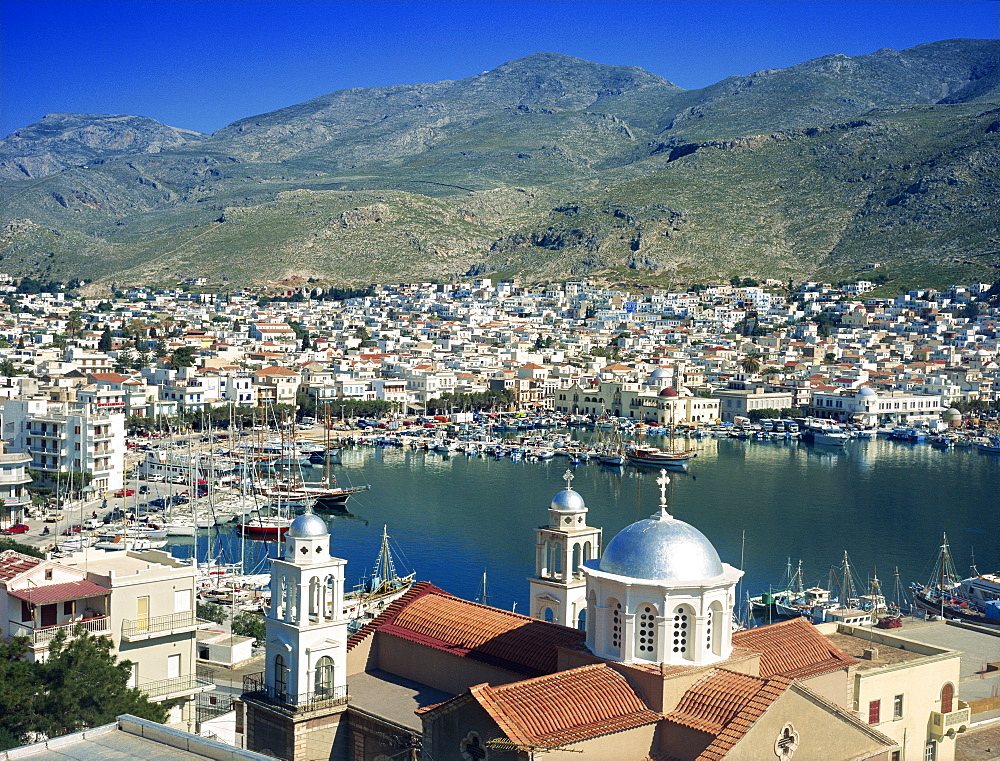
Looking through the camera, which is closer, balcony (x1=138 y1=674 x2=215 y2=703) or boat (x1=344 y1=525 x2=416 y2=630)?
balcony (x1=138 y1=674 x2=215 y2=703)

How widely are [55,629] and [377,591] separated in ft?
37.9

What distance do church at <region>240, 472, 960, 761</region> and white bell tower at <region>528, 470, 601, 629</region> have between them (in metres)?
1.69

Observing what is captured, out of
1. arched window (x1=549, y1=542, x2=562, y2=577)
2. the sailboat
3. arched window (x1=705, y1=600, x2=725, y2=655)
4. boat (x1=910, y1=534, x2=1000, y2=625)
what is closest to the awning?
arched window (x1=549, y1=542, x2=562, y2=577)

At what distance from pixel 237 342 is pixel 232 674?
2359 inches

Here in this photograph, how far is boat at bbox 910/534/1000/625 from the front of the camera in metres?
23.2

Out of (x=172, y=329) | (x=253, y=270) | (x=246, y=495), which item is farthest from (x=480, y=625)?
(x=253, y=270)

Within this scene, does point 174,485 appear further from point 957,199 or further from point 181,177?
point 181,177

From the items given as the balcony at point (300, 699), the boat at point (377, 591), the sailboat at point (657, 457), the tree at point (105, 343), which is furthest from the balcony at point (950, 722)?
the tree at point (105, 343)

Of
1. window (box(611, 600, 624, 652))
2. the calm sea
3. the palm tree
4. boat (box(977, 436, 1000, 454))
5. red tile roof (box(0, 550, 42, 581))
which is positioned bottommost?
the calm sea

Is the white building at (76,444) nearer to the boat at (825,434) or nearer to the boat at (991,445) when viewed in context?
the boat at (825,434)

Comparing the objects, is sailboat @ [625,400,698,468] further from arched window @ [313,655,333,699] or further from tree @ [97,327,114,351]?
arched window @ [313,655,333,699]

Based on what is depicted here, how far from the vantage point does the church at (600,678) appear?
964 cm

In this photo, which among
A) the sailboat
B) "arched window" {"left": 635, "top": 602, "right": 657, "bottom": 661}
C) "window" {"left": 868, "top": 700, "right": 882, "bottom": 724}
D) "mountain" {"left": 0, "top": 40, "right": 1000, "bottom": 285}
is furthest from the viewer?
"mountain" {"left": 0, "top": 40, "right": 1000, "bottom": 285}

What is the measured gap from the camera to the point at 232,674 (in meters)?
16.0
